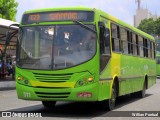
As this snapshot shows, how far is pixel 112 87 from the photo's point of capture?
13328mm

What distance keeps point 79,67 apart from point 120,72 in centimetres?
316

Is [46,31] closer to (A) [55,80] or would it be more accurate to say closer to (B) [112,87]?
(A) [55,80]

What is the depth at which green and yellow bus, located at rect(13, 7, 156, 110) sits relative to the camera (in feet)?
37.9

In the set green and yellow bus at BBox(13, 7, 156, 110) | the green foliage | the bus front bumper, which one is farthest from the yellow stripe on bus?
the green foliage

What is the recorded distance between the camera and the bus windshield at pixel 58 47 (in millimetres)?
11719

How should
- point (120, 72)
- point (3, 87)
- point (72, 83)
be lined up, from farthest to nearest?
1. point (3, 87)
2. point (120, 72)
3. point (72, 83)

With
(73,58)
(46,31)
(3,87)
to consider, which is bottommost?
(3,87)

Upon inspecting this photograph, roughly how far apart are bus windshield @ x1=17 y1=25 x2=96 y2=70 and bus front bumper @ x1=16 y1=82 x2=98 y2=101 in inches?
24.2

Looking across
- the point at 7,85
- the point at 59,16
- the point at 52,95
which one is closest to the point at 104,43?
the point at 59,16

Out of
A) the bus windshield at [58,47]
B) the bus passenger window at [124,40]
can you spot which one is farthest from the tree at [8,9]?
the bus windshield at [58,47]

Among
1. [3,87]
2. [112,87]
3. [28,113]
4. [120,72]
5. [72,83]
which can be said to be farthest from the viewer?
[3,87]

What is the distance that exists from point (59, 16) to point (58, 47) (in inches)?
37.5


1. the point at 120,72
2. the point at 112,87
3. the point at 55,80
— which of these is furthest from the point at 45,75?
the point at 120,72

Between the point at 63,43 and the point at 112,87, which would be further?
the point at 112,87
